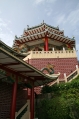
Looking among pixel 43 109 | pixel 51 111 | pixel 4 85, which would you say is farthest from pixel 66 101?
pixel 4 85

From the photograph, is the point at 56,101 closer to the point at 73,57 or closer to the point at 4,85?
the point at 4,85

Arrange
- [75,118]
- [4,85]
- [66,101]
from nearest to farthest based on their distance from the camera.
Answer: [75,118] → [66,101] → [4,85]

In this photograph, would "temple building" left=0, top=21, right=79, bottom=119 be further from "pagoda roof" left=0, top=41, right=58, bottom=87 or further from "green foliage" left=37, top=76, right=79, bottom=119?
"green foliage" left=37, top=76, right=79, bottom=119

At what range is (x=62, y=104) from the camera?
7754 millimetres

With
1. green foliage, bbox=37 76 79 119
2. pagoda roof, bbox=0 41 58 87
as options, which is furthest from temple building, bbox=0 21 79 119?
green foliage, bbox=37 76 79 119

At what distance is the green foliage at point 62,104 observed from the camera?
7.43m

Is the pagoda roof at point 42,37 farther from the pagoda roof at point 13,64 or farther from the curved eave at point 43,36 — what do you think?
the pagoda roof at point 13,64

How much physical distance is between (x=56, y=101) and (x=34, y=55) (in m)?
9.04

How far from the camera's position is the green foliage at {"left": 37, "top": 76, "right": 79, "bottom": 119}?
743 cm

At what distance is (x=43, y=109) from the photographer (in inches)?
345

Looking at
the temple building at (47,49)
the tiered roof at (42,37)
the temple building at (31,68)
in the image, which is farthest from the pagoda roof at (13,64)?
the tiered roof at (42,37)

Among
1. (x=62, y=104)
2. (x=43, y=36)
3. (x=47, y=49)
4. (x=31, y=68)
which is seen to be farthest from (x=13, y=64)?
(x=43, y=36)

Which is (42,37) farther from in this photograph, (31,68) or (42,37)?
(31,68)

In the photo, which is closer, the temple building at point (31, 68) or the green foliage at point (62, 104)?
the temple building at point (31, 68)
